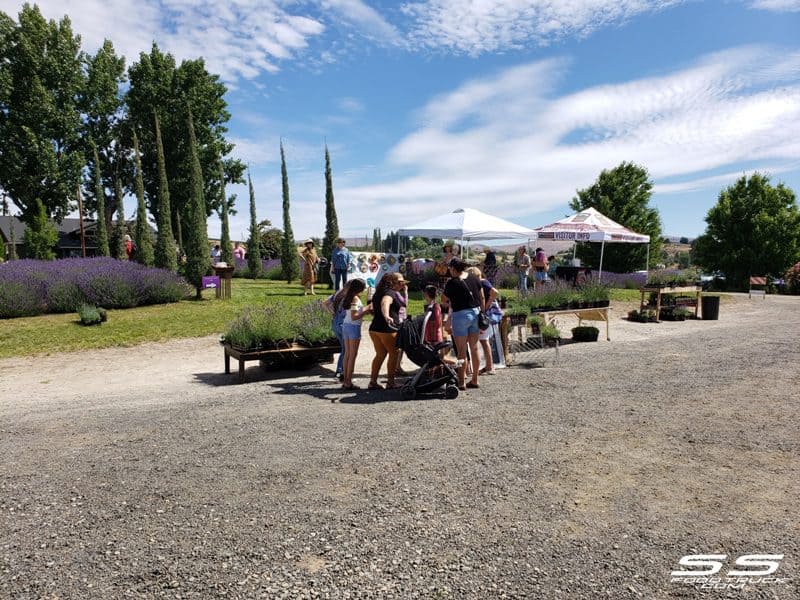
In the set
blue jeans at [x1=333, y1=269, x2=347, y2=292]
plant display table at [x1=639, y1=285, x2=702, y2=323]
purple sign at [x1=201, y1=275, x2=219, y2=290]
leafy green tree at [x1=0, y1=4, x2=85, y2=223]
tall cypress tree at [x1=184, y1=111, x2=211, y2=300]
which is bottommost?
plant display table at [x1=639, y1=285, x2=702, y2=323]

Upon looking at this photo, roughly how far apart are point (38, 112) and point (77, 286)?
25.6 metres

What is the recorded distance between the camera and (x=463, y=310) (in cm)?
691

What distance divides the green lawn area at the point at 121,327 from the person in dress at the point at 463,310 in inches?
169

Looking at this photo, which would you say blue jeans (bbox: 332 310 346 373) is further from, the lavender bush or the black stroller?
the lavender bush

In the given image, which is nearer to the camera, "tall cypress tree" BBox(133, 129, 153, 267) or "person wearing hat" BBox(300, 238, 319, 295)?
"person wearing hat" BBox(300, 238, 319, 295)

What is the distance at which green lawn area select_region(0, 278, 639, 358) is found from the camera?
10.3 m

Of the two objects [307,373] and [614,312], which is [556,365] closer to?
[307,373]

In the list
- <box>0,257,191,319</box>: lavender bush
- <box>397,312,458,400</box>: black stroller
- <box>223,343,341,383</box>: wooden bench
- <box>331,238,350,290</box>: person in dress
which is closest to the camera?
<box>397,312,458,400</box>: black stroller

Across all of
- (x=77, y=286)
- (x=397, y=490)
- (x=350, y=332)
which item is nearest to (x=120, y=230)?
(x=77, y=286)

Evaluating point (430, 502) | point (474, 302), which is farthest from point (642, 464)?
point (474, 302)

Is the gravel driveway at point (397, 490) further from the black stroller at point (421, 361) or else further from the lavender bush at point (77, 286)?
the lavender bush at point (77, 286)

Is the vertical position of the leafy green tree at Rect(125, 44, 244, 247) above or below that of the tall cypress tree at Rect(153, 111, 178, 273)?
above

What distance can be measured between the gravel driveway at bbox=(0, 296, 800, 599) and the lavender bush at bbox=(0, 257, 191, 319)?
7391 mm

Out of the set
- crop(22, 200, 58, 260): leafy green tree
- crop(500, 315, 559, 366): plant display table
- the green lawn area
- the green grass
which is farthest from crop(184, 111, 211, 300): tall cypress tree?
crop(22, 200, 58, 260): leafy green tree
